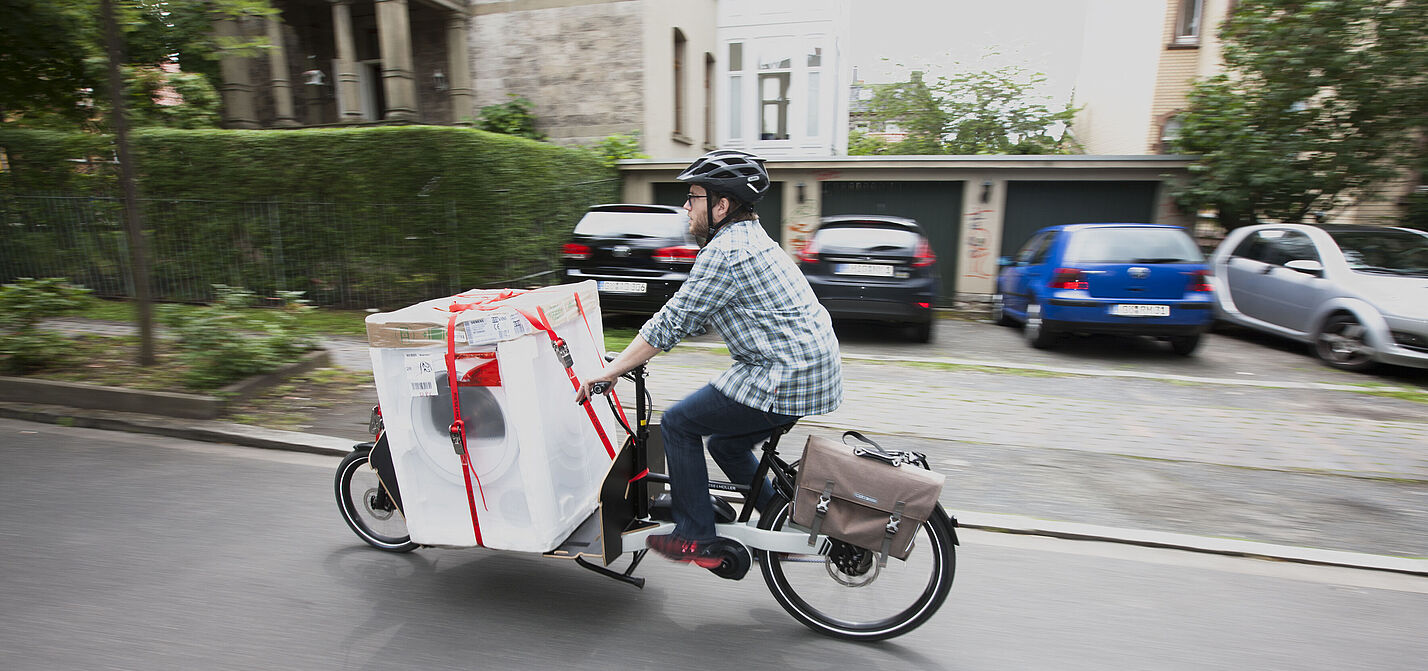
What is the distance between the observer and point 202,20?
7.46 m

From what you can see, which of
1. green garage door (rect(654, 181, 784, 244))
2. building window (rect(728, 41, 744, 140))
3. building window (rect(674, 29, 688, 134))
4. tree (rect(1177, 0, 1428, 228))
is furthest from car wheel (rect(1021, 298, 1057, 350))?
building window (rect(728, 41, 744, 140))

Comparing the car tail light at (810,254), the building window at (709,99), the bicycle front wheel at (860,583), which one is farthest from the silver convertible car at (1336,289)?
the building window at (709,99)

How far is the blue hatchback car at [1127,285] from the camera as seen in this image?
787cm

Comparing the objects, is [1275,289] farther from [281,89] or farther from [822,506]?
[281,89]

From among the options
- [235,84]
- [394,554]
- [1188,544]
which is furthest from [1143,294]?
[235,84]

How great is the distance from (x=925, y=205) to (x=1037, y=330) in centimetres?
529

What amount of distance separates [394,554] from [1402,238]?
11.2 meters

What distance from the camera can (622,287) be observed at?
29.1ft

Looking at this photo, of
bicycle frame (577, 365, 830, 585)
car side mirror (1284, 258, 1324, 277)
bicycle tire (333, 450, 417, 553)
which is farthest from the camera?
car side mirror (1284, 258, 1324, 277)

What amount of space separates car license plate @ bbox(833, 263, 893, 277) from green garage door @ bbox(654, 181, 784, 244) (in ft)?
17.6

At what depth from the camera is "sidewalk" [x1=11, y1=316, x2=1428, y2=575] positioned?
396cm

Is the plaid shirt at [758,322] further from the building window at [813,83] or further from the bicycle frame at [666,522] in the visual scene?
the building window at [813,83]

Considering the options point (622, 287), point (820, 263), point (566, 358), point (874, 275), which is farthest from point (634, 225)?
point (566, 358)

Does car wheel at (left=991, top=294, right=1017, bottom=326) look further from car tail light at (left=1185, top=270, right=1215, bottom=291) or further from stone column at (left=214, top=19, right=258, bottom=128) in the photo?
stone column at (left=214, top=19, right=258, bottom=128)
